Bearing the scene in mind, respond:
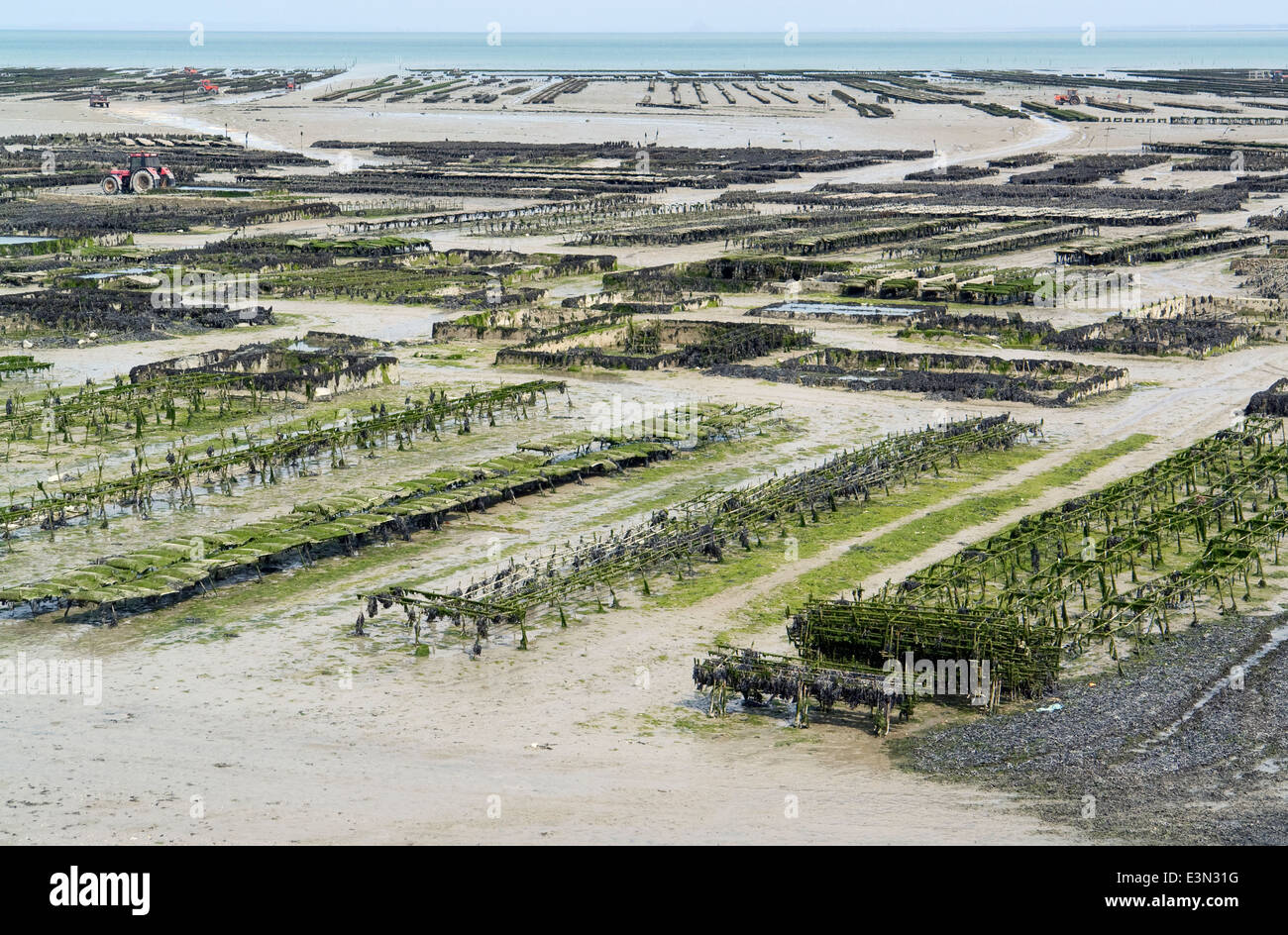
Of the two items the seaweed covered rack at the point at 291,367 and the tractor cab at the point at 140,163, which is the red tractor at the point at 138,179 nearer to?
the tractor cab at the point at 140,163

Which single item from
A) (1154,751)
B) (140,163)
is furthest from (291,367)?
(140,163)

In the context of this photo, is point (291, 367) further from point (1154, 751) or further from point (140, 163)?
point (140, 163)

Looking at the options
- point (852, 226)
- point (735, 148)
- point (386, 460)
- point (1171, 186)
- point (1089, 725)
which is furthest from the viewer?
point (735, 148)

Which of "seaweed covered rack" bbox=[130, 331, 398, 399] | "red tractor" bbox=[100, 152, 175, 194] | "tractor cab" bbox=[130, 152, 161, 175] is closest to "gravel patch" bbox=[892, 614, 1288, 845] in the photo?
"seaweed covered rack" bbox=[130, 331, 398, 399]

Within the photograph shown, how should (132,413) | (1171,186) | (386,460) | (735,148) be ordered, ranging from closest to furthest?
(386,460) < (132,413) < (1171,186) < (735,148)

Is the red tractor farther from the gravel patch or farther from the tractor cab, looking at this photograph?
the gravel patch

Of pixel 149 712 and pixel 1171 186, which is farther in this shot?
pixel 1171 186

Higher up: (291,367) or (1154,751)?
(291,367)

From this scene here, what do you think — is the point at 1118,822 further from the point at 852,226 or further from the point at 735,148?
the point at 735,148
